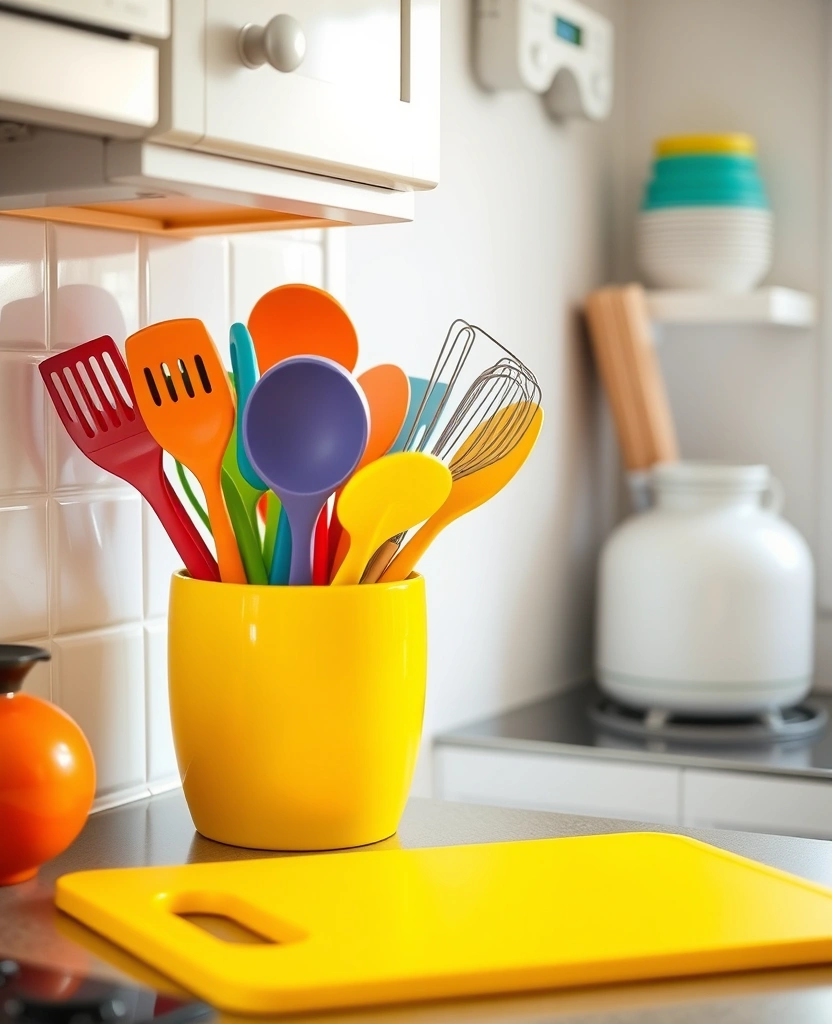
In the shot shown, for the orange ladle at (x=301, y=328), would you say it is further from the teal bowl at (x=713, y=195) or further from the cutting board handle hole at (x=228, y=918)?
the teal bowl at (x=713, y=195)

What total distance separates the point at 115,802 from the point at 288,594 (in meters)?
0.28

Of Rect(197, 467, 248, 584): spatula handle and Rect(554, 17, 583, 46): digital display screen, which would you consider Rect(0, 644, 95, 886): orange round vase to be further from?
Rect(554, 17, 583, 46): digital display screen

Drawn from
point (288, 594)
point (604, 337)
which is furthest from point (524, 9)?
point (288, 594)

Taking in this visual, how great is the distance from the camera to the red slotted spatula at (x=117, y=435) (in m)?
0.99

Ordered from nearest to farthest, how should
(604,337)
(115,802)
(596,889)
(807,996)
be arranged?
(807,996)
(596,889)
(115,802)
(604,337)

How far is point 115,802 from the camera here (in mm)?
1102

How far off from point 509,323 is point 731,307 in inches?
13.3

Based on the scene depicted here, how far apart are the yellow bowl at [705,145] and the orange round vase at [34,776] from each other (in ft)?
4.52

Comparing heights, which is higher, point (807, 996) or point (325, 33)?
point (325, 33)

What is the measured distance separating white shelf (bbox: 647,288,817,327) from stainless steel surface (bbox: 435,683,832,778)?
0.55 m

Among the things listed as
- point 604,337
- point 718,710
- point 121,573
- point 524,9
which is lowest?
point 718,710

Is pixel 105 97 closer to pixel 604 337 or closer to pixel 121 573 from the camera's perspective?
pixel 121 573

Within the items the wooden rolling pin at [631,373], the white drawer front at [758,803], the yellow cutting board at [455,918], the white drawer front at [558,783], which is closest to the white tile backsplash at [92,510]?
the yellow cutting board at [455,918]

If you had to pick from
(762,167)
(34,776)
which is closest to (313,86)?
(34,776)
